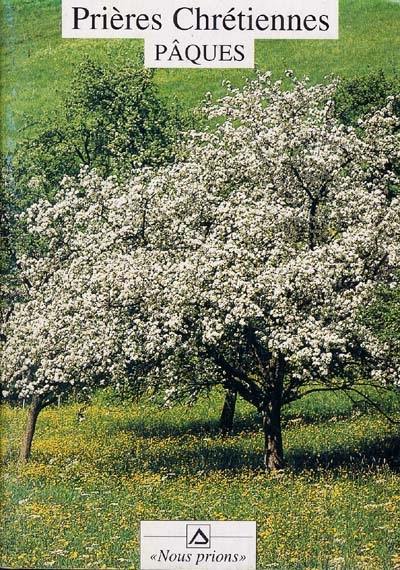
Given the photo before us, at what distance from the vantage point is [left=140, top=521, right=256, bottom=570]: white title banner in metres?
9.52

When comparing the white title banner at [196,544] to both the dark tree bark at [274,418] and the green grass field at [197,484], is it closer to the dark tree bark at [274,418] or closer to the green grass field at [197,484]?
the green grass field at [197,484]

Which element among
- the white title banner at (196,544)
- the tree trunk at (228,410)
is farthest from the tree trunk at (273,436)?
the white title banner at (196,544)

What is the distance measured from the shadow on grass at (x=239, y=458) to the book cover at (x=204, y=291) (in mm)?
15

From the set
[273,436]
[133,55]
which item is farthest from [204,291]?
[133,55]

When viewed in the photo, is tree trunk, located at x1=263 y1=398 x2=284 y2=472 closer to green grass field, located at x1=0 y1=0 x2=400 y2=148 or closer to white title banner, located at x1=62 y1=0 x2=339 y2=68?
green grass field, located at x1=0 y1=0 x2=400 y2=148

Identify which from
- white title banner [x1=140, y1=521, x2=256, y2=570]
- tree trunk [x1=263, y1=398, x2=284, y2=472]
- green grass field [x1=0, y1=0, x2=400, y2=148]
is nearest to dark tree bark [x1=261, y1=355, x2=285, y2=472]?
tree trunk [x1=263, y1=398, x2=284, y2=472]

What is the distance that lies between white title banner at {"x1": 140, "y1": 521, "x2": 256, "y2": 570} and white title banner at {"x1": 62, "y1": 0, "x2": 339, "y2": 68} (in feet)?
11.2

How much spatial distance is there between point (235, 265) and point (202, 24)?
179 centimetres

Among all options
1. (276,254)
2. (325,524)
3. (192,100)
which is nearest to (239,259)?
(276,254)

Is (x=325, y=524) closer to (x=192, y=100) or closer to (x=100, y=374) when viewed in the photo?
(x=100, y=374)

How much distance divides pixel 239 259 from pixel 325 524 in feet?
6.64

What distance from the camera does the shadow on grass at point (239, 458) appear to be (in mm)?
9672

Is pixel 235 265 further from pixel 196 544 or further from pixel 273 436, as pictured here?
pixel 196 544

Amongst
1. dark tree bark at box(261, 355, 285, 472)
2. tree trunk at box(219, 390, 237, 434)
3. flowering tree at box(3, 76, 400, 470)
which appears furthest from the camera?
tree trunk at box(219, 390, 237, 434)
